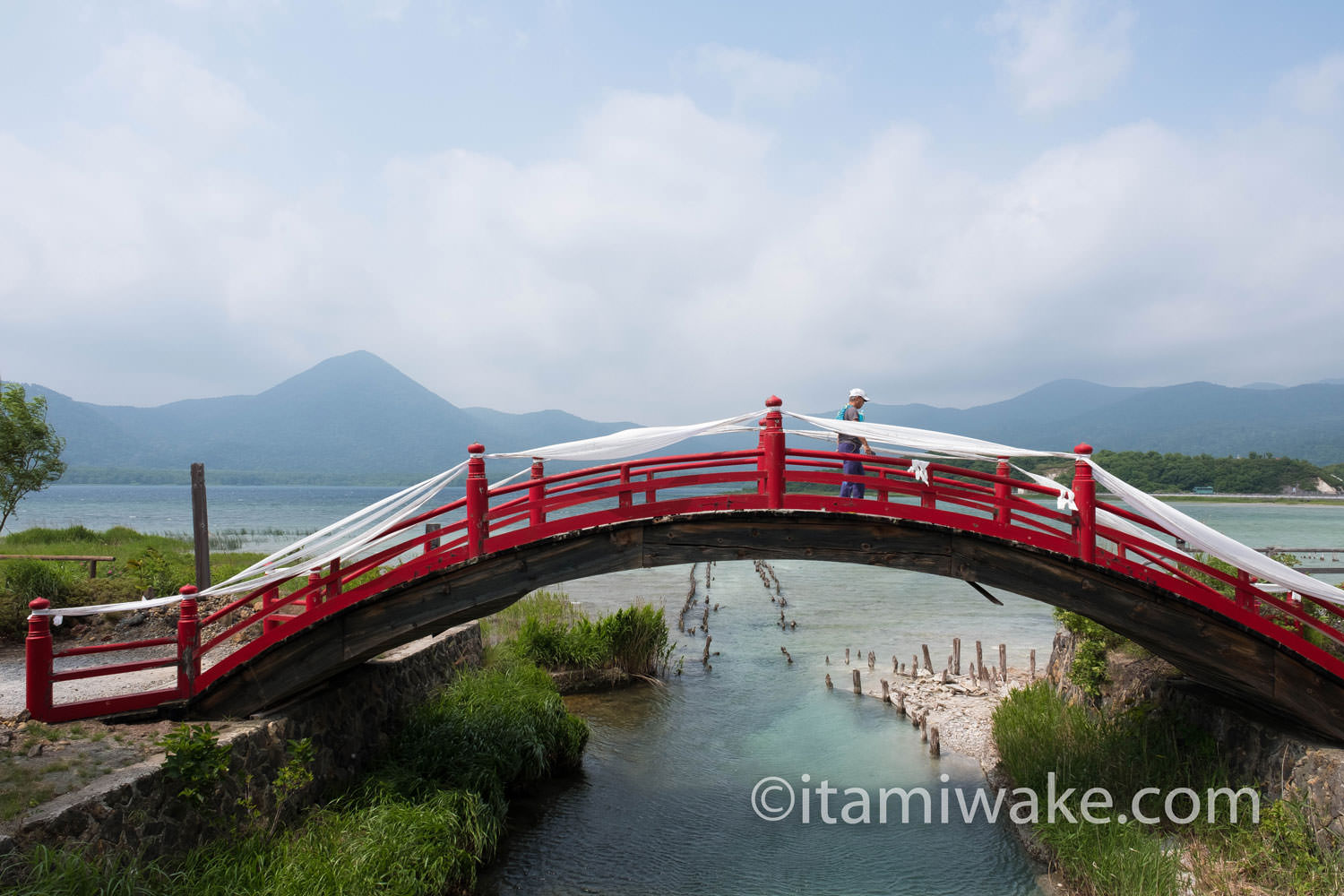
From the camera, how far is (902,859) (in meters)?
8.73

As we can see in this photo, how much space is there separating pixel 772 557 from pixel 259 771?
18.8 feet

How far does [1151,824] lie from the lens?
814 centimetres

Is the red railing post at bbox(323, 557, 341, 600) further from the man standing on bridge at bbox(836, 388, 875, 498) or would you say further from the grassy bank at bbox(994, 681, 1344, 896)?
the grassy bank at bbox(994, 681, 1344, 896)

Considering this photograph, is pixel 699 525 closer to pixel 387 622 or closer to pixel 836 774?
pixel 387 622

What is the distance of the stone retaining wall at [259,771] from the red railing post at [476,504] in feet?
9.05

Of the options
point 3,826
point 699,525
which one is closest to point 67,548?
point 3,826

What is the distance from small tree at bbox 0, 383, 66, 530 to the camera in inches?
634

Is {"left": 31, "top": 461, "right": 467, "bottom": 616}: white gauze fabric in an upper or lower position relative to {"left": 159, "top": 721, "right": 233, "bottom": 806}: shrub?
upper

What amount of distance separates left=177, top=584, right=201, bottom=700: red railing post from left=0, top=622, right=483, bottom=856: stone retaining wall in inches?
24.0

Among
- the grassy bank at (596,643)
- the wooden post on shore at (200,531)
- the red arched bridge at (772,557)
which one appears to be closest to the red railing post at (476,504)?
the red arched bridge at (772,557)

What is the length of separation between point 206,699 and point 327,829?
7.16ft

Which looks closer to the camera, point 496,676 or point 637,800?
point 637,800

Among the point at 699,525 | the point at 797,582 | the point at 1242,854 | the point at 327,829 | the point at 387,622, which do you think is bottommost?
the point at 797,582

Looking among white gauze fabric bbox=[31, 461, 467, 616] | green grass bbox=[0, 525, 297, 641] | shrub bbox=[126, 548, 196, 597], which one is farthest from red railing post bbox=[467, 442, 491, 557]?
shrub bbox=[126, 548, 196, 597]
